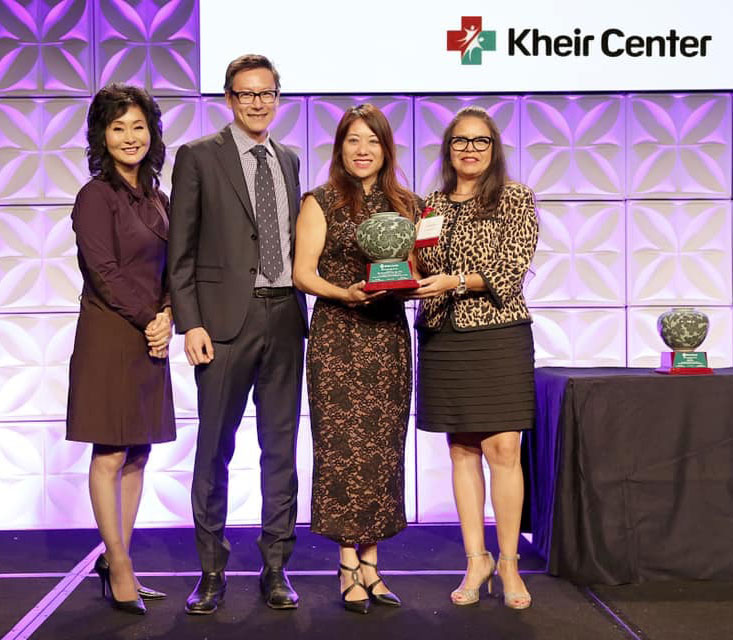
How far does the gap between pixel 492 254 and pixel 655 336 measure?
1.81 metres

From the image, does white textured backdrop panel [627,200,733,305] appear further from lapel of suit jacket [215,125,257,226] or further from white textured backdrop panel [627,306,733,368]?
lapel of suit jacket [215,125,257,226]

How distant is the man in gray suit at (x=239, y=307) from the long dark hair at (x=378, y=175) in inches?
8.4

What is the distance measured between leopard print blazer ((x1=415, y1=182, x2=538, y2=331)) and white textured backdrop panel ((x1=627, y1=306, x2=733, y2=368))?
1609 millimetres

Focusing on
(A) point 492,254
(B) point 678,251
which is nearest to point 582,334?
(B) point 678,251

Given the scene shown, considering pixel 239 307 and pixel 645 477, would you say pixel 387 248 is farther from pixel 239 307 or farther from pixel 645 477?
pixel 645 477

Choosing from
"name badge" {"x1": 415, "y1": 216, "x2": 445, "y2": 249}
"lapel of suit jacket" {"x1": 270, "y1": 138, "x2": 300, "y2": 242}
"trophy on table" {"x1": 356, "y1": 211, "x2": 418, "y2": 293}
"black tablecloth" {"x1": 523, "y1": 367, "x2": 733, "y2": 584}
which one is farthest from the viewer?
"black tablecloth" {"x1": 523, "y1": 367, "x2": 733, "y2": 584}

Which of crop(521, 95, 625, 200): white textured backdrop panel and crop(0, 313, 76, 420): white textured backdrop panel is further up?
crop(521, 95, 625, 200): white textured backdrop panel

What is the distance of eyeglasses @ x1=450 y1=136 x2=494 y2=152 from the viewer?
298 cm

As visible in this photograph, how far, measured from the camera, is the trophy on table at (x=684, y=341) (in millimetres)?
3338


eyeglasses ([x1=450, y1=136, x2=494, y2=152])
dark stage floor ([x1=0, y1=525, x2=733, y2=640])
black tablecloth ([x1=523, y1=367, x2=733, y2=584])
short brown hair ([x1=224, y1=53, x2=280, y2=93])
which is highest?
short brown hair ([x1=224, y1=53, x2=280, y2=93])

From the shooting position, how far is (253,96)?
9.67 feet

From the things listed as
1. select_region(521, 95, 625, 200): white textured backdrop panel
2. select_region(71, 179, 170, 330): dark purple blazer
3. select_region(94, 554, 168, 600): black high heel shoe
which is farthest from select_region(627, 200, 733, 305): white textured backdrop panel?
select_region(94, 554, 168, 600): black high heel shoe

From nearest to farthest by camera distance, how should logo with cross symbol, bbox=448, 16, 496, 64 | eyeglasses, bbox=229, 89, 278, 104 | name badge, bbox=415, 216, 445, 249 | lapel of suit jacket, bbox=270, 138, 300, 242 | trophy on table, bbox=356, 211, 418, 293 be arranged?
1. trophy on table, bbox=356, 211, 418, 293
2. name badge, bbox=415, 216, 445, 249
3. eyeglasses, bbox=229, 89, 278, 104
4. lapel of suit jacket, bbox=270, 138, 300, 242
5. logo with cross symbol, bbox=448, 16, 496, 64

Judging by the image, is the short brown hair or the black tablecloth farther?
the black tablecloth
